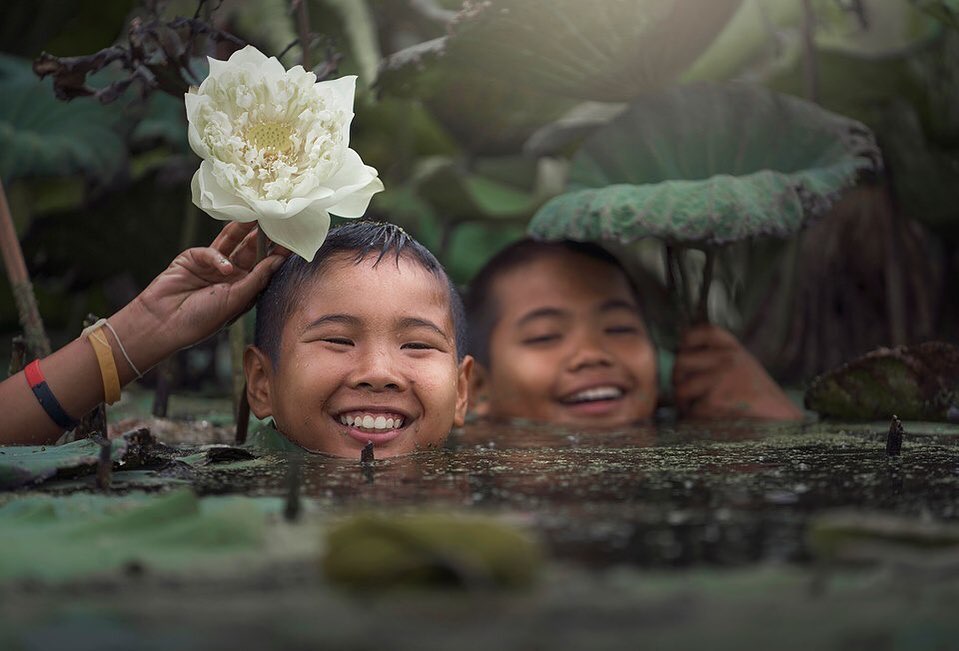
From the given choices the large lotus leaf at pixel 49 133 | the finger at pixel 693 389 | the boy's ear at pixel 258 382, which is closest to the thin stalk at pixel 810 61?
the finger at pixel 693 389

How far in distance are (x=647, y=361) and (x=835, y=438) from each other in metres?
0.80

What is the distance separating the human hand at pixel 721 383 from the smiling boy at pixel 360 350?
105 cm

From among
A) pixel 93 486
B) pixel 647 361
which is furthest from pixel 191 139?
pixel 647 361

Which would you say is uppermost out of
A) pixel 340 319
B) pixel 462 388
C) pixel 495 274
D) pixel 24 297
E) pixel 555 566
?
pixel 495 274

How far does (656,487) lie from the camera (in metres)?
1.40

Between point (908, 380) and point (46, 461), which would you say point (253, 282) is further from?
point (908, 380)

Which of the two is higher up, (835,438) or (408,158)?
(408,158)

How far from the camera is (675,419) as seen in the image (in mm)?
2891

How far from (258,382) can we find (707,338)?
132 cm

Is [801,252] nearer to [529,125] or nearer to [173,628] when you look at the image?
[529,125]

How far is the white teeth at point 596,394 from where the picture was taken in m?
2.80

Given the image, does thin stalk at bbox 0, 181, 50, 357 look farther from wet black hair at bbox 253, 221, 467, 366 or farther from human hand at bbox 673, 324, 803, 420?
human hand at bbox 673, 324, 803, 420

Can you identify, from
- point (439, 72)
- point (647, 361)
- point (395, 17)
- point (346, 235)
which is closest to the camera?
point (346, 235)

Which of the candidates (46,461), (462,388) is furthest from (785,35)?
(46,461)
